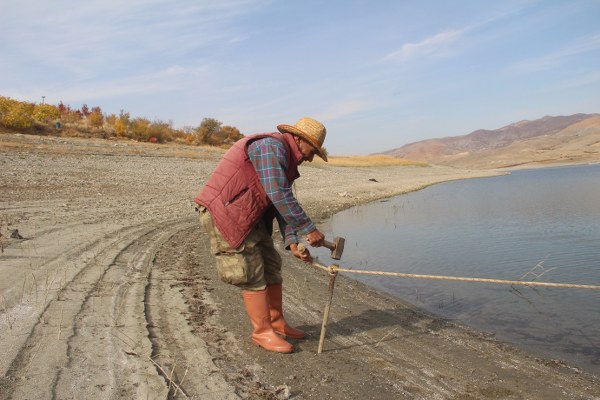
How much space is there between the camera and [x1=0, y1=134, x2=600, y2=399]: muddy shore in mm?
3391

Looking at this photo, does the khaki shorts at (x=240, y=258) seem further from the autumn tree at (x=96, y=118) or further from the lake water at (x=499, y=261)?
the autumn tree at (x=96, y=118)

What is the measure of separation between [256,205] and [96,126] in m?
32.5

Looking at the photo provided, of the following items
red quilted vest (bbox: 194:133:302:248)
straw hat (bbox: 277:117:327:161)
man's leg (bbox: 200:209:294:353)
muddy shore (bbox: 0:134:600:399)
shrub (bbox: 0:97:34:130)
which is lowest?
muddy shore (bbox: 0:134:600:399)

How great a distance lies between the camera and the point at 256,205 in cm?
399

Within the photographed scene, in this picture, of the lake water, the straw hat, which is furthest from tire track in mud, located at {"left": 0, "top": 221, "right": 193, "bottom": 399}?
the lake water

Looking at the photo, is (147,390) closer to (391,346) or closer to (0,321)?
(0,321)

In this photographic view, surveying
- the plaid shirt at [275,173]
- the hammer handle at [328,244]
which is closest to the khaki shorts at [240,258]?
the plaid shirt at [275,173]

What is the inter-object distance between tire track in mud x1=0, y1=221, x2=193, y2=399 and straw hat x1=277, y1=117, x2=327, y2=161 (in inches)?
84.2

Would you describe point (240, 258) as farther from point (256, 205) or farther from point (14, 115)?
point (14, 115)

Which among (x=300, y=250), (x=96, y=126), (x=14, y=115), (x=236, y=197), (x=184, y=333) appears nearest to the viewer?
(x=236, y=197)

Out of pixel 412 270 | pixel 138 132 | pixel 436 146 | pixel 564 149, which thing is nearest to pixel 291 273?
pixel 412 270

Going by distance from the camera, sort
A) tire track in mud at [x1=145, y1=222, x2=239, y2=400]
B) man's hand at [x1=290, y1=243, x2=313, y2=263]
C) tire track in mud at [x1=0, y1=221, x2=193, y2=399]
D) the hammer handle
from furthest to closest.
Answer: the hammer handle
man's hand at [x1=290, y1=243, x2=313, y2=263]
tire track in mud at [x1=145, y1=222, x2=239, y2=400]
tire track in mud at [x1=0, y1=221, x2=193, y2=399]

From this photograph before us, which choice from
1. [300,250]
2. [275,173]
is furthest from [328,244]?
[275,173]

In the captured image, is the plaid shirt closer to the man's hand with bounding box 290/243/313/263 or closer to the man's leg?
the man's hand with bounding box 290/243/313/263
